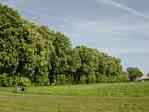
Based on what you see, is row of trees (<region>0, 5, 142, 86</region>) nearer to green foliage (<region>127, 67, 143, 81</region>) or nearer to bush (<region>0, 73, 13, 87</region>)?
bush (<region>0, 73, 13, 87</region>)

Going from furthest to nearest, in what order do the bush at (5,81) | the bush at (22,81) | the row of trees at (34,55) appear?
the row of trees at (34,55)
the bush at (22,81)
the bush at (5,81)

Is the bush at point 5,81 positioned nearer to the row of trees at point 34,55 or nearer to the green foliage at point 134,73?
the row of trees at point 34,55

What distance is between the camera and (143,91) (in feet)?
173

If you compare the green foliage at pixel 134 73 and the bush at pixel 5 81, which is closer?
the bush at pixel 5 81

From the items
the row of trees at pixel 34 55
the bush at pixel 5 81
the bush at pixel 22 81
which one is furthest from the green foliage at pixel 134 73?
the bush at pixel 5 81

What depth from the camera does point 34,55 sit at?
78688 millimetres

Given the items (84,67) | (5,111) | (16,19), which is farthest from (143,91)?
(84,67)

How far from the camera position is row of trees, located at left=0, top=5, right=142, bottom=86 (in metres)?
77.4

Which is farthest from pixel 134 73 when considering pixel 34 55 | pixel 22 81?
pixel 22 81

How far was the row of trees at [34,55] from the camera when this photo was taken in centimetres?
7738

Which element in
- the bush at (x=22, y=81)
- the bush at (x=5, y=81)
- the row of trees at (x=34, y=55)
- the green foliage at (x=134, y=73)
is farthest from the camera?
the green foliage at (x=134, y=73)

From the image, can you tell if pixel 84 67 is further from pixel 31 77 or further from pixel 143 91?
pixel 143 91

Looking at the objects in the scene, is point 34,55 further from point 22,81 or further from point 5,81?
point 5,81

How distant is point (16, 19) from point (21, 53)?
802 centimetres
